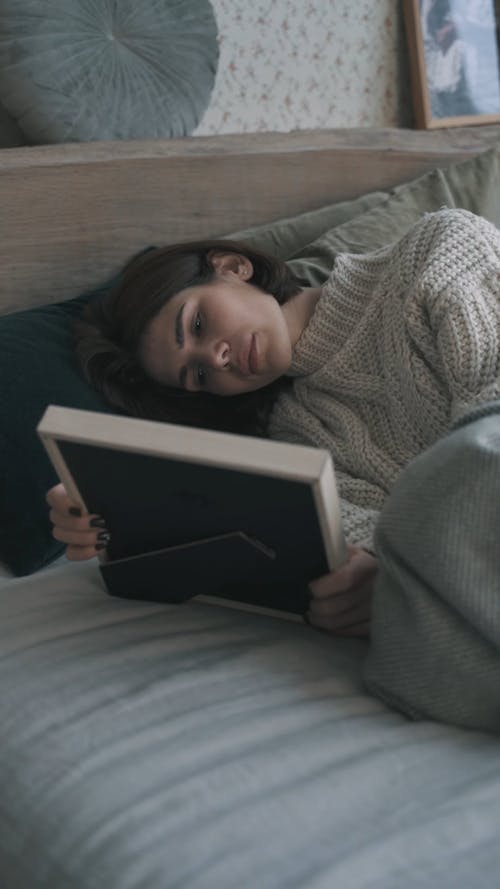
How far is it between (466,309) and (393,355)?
0.13 meters

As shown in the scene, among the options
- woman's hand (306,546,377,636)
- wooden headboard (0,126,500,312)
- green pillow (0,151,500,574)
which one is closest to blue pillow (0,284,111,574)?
green pillow (0,151,500,574)

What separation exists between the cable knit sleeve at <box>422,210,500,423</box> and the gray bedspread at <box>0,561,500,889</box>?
0.34 meters

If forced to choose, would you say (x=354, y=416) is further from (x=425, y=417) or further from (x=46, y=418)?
(x=46, y=418)

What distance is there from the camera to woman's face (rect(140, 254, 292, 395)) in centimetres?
149

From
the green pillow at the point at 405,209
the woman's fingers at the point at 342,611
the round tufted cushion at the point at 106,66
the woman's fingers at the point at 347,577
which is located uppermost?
the round tufted cushion at the point at 106,66

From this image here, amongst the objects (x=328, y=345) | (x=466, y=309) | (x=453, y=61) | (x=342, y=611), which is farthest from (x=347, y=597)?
(x=453, y=61)

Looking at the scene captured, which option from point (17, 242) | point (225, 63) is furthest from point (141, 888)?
point (225, 63)

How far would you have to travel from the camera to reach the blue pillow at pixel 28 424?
138 cm

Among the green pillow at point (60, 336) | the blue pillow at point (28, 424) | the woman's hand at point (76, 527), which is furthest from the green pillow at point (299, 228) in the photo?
the woman's hand at point (76, 527)

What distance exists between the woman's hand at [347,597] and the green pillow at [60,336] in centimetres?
41

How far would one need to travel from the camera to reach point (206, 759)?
3.08 ft

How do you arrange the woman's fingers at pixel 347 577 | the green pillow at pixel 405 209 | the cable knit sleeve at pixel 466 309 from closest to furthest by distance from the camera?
the woman's fingers at pixel 347 577
the cable knit sleeve at pixel 466 309
the green pillow at pixel 405 209

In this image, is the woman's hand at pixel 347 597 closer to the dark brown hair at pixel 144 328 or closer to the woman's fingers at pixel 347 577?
the woman's fingers at pixel 347 577

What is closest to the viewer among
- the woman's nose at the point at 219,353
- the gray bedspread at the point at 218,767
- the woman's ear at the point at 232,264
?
the gray bedspread at the point at 218,767
